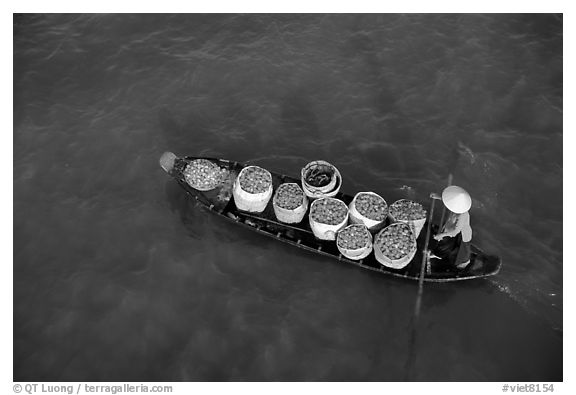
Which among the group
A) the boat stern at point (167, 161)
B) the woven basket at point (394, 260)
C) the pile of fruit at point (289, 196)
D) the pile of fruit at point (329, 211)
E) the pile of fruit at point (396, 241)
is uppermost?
the boat stern at point (167, 161)

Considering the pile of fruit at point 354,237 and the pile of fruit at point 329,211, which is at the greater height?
the pile of fruit at point 329,211

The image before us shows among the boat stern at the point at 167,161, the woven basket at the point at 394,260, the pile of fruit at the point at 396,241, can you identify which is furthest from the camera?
the boat stern at the point at 167,161

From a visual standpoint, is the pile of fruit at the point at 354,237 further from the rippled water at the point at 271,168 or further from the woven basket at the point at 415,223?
the rippled water at the point at 271,168

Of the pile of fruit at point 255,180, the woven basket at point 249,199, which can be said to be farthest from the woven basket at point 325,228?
the pile of fruit at point 255,180

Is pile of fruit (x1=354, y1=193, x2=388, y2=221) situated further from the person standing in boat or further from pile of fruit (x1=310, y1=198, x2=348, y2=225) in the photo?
the person standing in boat

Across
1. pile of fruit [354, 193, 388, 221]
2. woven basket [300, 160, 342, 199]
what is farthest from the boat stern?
pile of fruit [354, 193, 388, 221]

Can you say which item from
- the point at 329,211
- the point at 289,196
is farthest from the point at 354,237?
the point at 289,196
